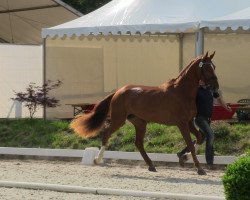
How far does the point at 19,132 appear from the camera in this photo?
18.4 metres

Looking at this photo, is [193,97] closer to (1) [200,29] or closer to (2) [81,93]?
(1) [200,29]

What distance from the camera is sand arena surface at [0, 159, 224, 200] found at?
11.2m

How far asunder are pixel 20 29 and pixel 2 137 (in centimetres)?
928

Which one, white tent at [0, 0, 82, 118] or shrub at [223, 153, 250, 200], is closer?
shrub at [223, 153, 250, 200]

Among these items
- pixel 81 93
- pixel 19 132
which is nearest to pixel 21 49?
pixel 81 93

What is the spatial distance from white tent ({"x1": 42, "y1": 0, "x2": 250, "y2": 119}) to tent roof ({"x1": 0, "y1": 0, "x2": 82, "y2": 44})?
7.90 feet

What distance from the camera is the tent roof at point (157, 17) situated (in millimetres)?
16828

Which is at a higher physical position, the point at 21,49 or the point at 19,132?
the point at 21,49

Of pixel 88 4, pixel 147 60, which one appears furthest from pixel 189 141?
pixel 88 4

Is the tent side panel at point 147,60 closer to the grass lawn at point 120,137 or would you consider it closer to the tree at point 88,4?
the grass lawn at point 120,137

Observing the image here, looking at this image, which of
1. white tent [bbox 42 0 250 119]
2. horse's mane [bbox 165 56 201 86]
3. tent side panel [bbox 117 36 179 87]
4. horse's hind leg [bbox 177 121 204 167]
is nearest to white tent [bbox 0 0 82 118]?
white tent [bbox 42 0 250 119]

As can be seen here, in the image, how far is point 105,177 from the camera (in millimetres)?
13078

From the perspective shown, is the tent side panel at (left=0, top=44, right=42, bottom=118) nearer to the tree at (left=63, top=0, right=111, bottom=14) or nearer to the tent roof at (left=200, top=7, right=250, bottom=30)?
the tent roof at (left=200, top=7, right=250, bottom=30)

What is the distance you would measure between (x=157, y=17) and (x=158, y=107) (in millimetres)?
4372
